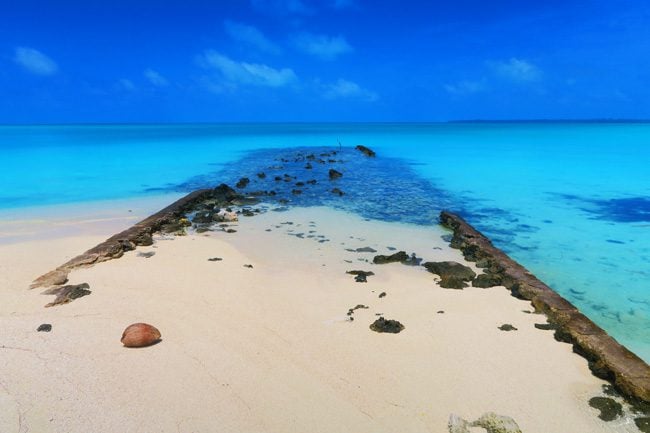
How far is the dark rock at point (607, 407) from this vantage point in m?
3.64

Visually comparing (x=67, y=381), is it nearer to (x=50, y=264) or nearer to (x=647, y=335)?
(x=50, y=264)

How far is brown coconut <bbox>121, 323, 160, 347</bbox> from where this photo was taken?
4449 mm

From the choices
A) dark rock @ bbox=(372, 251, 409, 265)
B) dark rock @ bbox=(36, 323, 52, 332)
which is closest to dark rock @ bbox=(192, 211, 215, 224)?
dark rock @ bbox=(372, 251, 409, 265)

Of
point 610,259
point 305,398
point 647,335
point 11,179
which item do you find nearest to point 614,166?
point 610,259

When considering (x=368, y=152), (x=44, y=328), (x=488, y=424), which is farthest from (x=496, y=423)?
(x=368, y=152)

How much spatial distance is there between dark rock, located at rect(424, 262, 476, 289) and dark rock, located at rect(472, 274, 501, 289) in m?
0.15

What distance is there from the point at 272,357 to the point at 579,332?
3349 millimetres

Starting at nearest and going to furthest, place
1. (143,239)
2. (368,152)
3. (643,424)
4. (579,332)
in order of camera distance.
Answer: (643,424) < (579,332) < (143,239) < (368,152)

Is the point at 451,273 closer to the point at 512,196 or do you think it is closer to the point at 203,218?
the point at 203,218

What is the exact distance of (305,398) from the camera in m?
3.87

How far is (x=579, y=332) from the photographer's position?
4707 mm

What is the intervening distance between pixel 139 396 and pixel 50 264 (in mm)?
4444

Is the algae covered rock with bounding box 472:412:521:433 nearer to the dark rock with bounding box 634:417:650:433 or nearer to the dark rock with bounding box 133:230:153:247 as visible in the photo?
the dark rock with bounding box 634:417:650:433

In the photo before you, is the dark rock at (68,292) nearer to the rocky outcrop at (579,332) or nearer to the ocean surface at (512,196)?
the rocky outcrop at (579,332)
